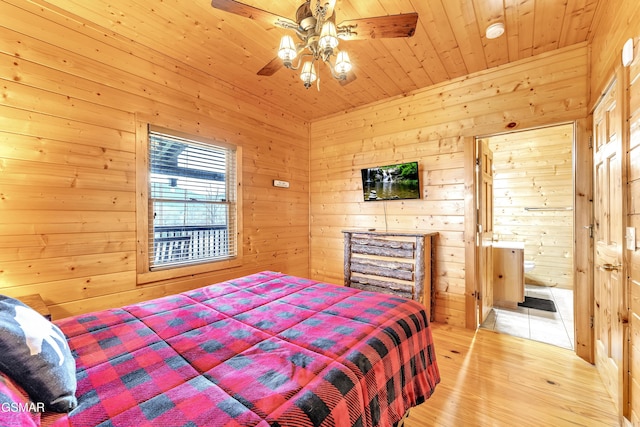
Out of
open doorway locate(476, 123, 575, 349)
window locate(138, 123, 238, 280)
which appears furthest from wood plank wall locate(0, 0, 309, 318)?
open doorway locate(476, 123, 575, 349)

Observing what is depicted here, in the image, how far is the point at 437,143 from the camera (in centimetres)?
321

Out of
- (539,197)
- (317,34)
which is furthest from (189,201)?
(539,197)

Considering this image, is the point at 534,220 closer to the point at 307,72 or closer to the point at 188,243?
the point at 307,72

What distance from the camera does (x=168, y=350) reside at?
3.72ft

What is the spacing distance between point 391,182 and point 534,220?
3.18 m

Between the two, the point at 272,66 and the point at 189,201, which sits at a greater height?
the point at 272,66

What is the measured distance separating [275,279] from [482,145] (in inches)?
109

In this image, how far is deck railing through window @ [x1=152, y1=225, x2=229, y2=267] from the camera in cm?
268

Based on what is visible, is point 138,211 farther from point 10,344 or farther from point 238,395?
point 238,395

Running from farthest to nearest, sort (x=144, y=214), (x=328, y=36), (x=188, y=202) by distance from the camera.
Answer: (x=188, y=202) < (x=144, y=214) < (x=328, y=36)

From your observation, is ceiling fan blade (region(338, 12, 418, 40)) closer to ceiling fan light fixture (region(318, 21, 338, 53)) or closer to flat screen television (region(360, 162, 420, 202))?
ceiling fan light fixture (region(318, 21, 338, 53))

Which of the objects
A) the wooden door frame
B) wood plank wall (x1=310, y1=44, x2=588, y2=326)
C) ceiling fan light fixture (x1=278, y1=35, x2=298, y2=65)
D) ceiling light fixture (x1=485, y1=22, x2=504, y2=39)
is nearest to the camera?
ceiling fan light fixture (x1=278, y1=35, x2=298, y2=65)

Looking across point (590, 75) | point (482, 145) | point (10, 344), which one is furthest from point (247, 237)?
point (590, 75)

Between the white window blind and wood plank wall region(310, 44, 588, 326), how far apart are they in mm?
1503
